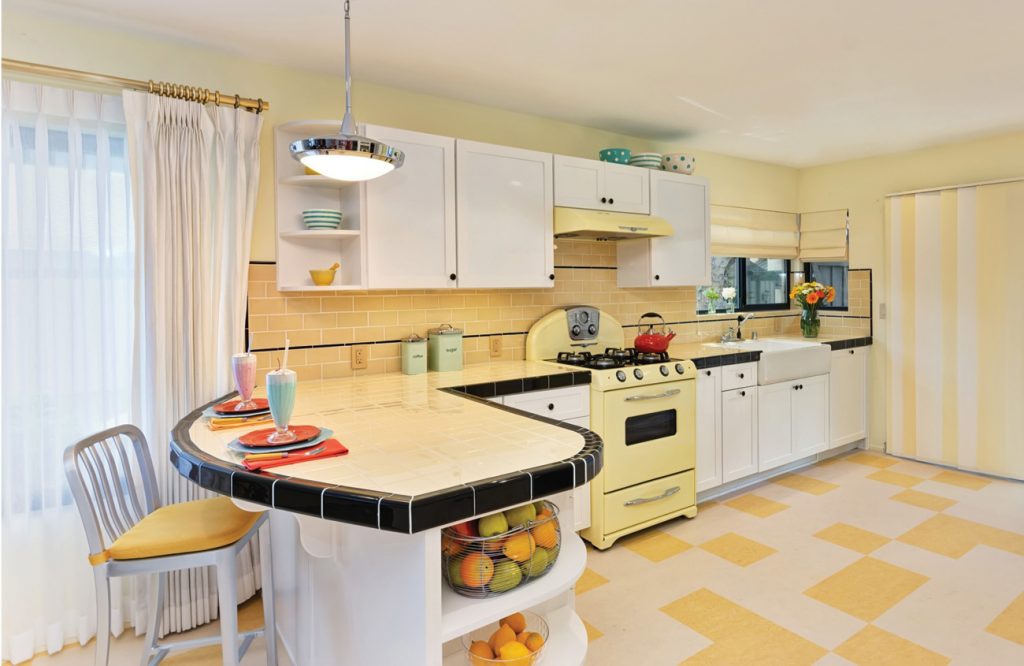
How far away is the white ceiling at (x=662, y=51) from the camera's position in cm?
234

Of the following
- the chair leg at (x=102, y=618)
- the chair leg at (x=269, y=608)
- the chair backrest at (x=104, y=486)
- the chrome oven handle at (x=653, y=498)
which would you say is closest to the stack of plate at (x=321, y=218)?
the chair backrest at (x=104, y=486)

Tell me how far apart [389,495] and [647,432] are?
2.31 metres

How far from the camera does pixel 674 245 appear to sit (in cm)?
401

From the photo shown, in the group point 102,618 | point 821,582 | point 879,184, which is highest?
point 879,184

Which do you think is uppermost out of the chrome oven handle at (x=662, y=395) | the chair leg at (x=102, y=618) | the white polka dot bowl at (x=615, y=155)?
the white polka dot bowl at (x=615, y=155)

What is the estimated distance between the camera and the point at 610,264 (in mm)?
4109

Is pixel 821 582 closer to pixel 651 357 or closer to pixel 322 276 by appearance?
A: pixel 651 357

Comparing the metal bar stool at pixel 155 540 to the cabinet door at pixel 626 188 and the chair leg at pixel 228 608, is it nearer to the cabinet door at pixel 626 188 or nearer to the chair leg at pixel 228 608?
the chair leg at pixel 228 608

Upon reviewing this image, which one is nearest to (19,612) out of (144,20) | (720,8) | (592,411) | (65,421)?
(65,421)

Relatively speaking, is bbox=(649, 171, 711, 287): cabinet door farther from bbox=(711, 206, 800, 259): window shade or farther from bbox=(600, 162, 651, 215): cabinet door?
bbox=(711, 206, 800, 259): window shade

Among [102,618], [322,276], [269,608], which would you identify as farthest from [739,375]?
[102,618]

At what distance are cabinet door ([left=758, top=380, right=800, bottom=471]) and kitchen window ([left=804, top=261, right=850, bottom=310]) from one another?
56.1 inches

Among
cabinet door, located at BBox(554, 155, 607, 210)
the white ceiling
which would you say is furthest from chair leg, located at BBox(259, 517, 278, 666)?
cabinet door, located at BBox(554, 155, 607, 210)

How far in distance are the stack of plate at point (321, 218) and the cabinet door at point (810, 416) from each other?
3.33m
